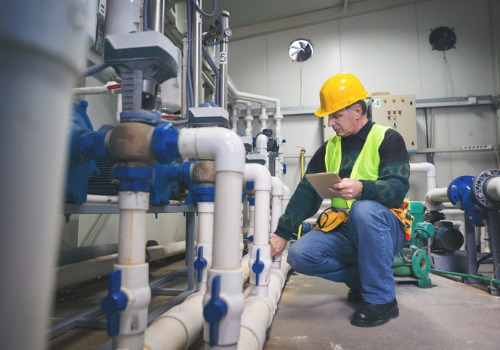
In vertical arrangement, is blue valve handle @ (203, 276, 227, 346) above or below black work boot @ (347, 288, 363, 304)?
Answer: above

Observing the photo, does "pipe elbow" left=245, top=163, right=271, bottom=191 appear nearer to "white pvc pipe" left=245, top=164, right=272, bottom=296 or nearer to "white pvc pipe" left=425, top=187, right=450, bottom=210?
"white pvc pipe" left=245, top=164, right=272, bottom=296

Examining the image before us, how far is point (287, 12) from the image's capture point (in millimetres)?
3809

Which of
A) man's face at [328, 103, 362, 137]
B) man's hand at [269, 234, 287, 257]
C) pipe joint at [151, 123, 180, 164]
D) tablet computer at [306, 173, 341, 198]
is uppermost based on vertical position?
man's face at [328, 103, 362, 137]

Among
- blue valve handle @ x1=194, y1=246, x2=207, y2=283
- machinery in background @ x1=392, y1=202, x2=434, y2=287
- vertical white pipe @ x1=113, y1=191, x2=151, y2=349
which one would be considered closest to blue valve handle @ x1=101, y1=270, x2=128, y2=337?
vertical white pipe @ x1=113, y1=191, x2=151, y2=349

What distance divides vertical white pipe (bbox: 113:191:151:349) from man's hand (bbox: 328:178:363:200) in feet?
2.55

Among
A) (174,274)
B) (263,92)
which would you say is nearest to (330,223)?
(174,274)

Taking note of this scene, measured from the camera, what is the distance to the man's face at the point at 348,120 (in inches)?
59.2

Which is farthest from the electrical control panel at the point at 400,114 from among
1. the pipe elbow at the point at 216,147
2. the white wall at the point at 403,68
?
the pipe elbow at the point at 216,147

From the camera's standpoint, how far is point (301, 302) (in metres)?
1.50

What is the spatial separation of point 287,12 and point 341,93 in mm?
2702

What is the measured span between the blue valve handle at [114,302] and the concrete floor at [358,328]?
0.21 meters

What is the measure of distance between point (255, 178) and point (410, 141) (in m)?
2.88

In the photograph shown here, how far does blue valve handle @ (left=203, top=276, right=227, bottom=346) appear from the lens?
60 cm

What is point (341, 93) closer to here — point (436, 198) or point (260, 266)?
point (260, 266)
